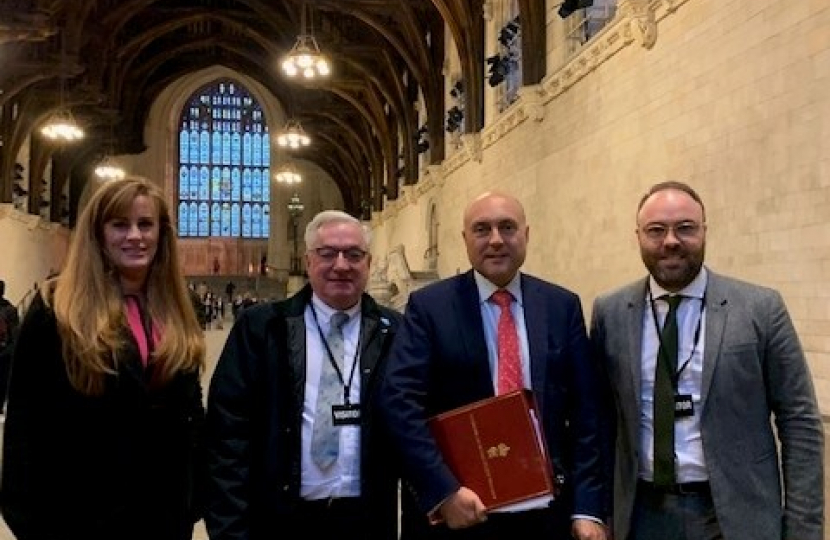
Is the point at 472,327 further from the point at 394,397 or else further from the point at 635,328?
the point at 635,328

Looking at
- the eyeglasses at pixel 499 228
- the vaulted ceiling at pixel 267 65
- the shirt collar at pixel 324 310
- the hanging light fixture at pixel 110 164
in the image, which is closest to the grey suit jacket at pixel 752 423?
the eyeglasses at pixel 499 228

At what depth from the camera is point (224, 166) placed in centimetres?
4359

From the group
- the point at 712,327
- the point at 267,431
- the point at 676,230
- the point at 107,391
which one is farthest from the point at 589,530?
the point at 107,391

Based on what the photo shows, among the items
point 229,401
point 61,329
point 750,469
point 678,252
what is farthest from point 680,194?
point 61,329

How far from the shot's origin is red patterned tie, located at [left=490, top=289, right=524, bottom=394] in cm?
257

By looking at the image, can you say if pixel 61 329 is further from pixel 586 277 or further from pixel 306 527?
pixel 586 277

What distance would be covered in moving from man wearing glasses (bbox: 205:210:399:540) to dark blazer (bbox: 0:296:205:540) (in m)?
0.28

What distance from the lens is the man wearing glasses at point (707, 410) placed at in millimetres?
2426

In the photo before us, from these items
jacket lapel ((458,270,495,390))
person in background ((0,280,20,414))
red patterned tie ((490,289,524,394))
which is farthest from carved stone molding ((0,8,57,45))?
red patterned tie ((490,289,524,394))

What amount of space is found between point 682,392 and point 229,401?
138 centimetres

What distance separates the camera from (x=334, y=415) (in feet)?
8.85

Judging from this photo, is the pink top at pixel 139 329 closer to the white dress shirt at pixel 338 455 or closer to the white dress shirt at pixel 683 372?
the white dress shirt at pixel 338 455

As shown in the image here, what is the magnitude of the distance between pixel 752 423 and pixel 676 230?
0.59 m

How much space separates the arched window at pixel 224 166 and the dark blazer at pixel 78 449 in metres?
42.0
